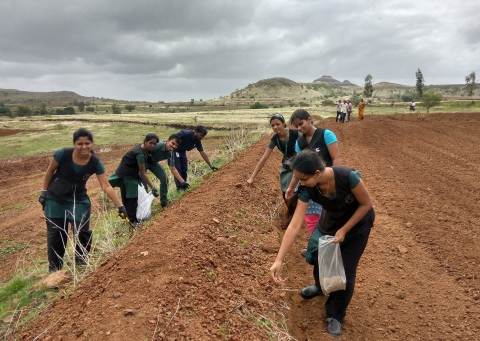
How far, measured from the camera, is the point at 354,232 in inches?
125

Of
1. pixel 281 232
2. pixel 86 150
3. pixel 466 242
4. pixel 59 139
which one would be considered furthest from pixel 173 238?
pixel 59 139

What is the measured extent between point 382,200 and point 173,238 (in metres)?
4.38

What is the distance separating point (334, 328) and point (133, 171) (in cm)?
391

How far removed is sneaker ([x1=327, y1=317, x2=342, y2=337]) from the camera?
3.40m

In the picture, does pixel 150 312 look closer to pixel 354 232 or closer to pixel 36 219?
pixel 354 232

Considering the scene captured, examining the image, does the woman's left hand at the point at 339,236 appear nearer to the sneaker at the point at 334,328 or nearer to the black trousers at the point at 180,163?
the sneaker at the point at 334,328

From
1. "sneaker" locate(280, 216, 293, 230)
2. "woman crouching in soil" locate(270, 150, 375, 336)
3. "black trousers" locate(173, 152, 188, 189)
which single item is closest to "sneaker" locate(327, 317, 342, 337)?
"woman crouching in soil" locate(270, 150, 375, 336)

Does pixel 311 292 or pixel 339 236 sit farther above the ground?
pixel 339 236

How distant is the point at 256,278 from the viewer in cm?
412

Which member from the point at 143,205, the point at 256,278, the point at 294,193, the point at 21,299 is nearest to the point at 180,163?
the point at 143,205

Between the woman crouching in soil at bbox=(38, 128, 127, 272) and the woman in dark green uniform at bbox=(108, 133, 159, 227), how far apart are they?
1084 millimetres

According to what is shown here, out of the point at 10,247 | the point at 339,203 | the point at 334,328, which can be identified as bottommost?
the point at 10,247

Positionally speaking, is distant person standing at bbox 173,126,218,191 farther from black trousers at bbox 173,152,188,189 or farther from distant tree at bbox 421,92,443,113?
distant tree at bbox 421,92,443,113

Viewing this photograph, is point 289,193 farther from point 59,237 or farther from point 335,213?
point 59,237
